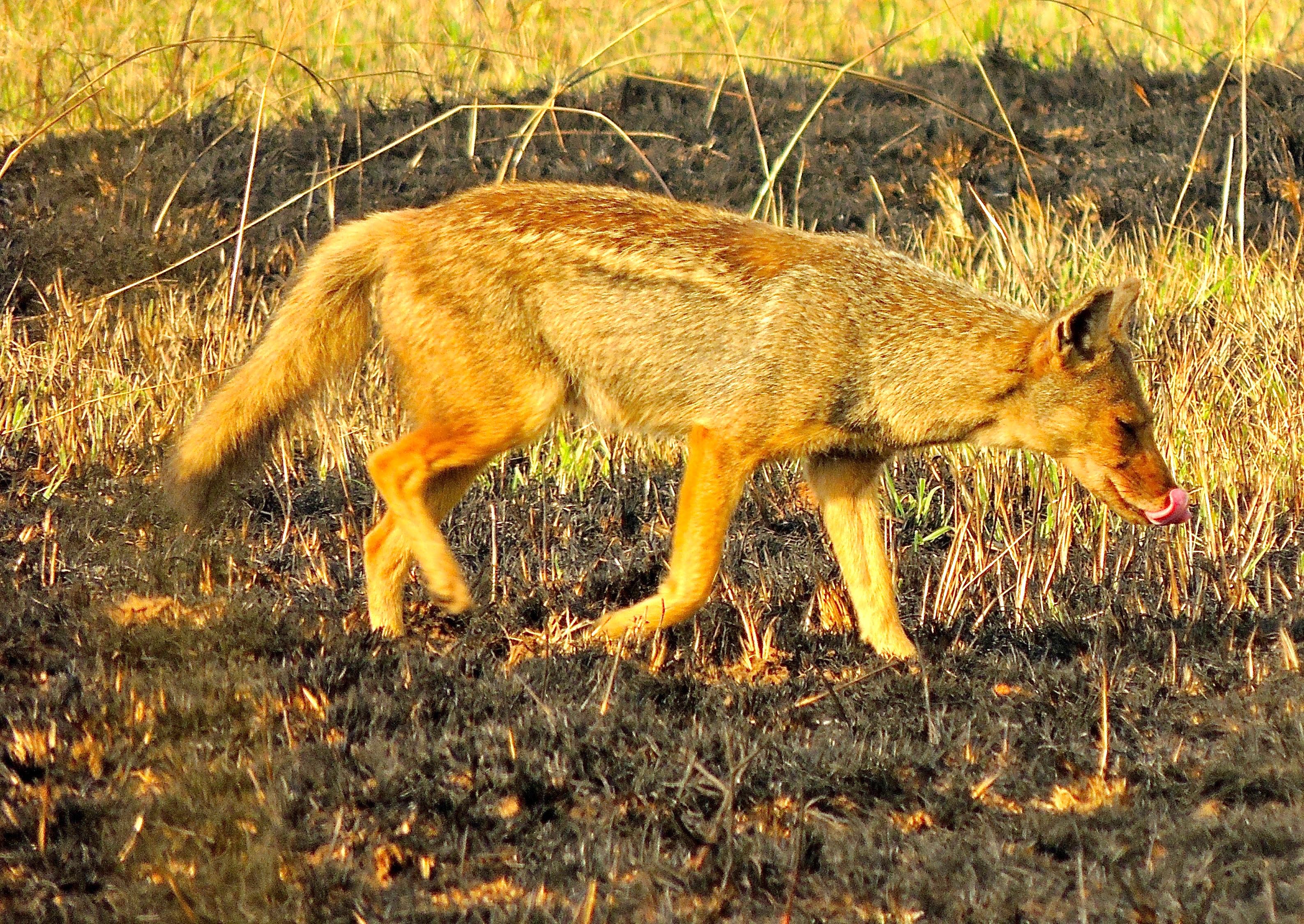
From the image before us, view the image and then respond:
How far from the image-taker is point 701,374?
17.3ft

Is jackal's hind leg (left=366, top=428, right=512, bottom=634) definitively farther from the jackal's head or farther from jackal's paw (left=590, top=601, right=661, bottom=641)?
the jackal's head

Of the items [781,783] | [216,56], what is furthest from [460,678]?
[216,56]

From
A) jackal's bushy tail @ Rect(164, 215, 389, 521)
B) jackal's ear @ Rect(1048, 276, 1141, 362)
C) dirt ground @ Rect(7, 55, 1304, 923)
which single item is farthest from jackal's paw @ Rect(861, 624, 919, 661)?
jackal's bushy tail @ Rect(164, 215, 389, 521)

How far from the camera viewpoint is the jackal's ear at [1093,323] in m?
4.90

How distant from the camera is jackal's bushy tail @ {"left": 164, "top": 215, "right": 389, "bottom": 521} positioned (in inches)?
218

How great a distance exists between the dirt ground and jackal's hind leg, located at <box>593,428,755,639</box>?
0.17m

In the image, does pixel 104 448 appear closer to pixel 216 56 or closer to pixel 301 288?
pixel 301 288

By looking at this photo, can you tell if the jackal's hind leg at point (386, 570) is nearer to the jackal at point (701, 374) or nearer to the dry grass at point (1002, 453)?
the jackal at point (701, 374)

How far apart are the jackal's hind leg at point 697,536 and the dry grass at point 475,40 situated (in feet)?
19.3

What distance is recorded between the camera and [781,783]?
4.02 meters

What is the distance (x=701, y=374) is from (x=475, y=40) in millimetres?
9394

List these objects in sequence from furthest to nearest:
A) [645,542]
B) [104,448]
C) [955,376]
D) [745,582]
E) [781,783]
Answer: [104,448] < [645,542] < [745,582] < [955,376] < [781,783]

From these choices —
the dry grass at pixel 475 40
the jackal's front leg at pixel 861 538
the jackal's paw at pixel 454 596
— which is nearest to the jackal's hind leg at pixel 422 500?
the jackal's paw at pixel 454 596

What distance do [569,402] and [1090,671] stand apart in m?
2.05
